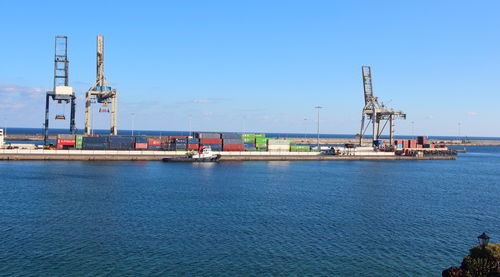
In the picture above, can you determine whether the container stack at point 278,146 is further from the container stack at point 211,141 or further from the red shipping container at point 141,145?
the red shipping container at point 141,145

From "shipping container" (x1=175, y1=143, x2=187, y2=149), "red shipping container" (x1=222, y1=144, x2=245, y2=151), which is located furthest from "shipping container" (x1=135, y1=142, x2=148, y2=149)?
"red shipping container" (x1=222, y1=144, x2=245, y2=151)

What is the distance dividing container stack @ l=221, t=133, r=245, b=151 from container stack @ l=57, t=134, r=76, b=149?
1379 inches

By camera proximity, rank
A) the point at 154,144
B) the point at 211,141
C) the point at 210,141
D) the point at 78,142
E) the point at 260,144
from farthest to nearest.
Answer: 1. the point at 260,144
2. the point at 211,141
3. the point at 210,141
4. the point at 154,144
5. the point at 78,142

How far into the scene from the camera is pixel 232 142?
107 meters

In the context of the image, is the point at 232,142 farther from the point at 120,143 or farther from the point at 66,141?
the point at 66,141

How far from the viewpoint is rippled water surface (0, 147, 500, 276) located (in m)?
26.9

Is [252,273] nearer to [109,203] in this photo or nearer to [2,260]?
[2,260]

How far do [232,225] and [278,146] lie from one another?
251 feet

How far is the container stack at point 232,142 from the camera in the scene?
105688mm

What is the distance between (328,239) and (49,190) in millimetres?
36191

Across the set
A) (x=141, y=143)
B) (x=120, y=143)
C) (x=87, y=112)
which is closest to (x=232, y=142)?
(x=141, y=143)

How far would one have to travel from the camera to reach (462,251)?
30453 millimetres

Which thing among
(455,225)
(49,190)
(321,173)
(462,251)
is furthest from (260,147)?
(462,251)

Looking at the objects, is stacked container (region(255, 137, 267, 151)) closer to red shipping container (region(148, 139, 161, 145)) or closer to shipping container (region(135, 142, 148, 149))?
red shipping container (region(148, 139, 161, 145))
